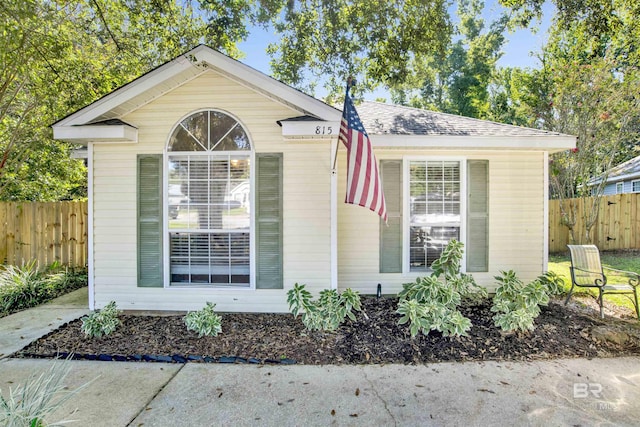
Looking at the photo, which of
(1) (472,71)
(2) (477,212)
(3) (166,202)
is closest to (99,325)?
(3) (166,202)

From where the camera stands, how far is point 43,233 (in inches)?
307

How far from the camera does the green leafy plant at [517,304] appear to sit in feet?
13.5

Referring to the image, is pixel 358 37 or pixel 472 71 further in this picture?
pixel 472 71

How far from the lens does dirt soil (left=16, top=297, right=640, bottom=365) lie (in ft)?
12.4

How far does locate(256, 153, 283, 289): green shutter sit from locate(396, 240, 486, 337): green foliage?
6.33 feet

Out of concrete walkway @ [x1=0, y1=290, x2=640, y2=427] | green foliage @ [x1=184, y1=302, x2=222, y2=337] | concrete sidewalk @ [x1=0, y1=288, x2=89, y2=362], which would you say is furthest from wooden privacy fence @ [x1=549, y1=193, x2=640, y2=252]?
concrete sidewalk @ [x1=0, y1=288, x2=89, y2=362]

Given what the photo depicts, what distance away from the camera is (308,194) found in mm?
5051

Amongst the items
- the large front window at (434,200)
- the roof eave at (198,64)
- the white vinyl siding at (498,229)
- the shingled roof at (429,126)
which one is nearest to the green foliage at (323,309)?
the white vinyl siding at (498,229)

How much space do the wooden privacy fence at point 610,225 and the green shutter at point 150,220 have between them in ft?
37.9

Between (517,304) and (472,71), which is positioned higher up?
(472,71)

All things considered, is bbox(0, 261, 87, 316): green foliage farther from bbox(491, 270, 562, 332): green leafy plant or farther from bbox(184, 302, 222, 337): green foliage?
bbox(491, 270, 562, 332): green leafy plant

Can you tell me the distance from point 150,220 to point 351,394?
155 inches

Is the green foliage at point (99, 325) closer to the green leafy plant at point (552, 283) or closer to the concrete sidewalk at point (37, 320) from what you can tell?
the concrete sidewalk at point (37, 320)

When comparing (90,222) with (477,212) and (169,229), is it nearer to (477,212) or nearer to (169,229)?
(169,229)
